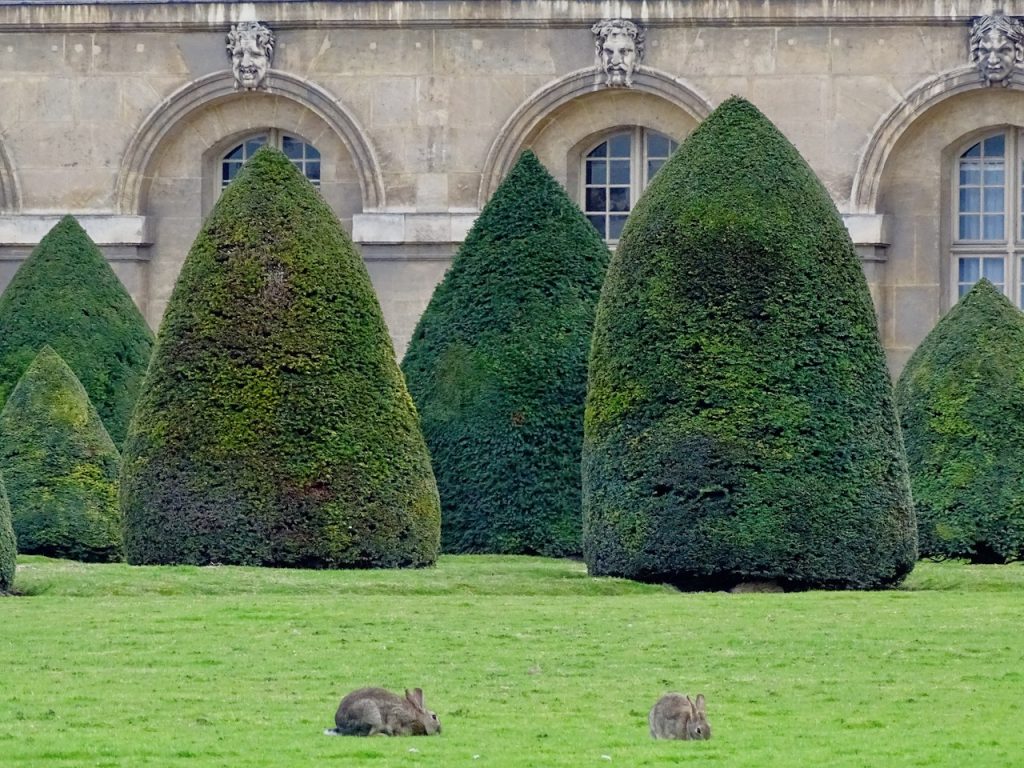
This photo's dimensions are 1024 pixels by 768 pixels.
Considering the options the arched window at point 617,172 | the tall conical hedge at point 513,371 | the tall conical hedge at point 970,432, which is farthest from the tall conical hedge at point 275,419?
the arched window at point 617,172

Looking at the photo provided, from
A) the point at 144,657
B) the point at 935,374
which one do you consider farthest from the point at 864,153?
the point at 144,657

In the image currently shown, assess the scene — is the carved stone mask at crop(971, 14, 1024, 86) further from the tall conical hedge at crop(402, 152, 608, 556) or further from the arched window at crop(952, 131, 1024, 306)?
the tall conical hedge at crop(402, 152, 608, 556)

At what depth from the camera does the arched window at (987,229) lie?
35.0 m

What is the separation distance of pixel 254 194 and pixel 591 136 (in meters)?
12.9

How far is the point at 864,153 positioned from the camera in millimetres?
34344

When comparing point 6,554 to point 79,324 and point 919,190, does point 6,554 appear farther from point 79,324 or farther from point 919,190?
point 919,190

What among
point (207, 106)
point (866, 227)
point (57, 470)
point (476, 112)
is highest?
point (207, 106)

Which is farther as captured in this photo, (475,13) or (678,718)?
(475,13)

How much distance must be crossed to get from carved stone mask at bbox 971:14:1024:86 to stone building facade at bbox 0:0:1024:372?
0.02 m

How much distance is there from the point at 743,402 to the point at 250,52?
15.5 m

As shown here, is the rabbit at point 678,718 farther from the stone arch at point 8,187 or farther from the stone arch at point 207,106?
the stone arch at point 8,187

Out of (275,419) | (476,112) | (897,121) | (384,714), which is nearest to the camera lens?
(384,714)

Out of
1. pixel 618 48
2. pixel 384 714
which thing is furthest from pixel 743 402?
pixel 618 48

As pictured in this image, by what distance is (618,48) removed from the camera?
34562 mm
